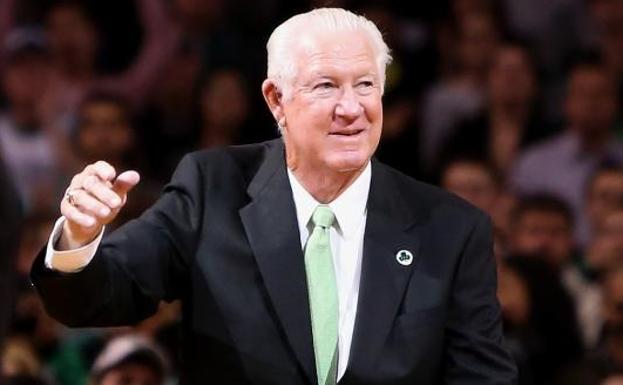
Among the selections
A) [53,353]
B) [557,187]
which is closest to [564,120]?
[557,187]

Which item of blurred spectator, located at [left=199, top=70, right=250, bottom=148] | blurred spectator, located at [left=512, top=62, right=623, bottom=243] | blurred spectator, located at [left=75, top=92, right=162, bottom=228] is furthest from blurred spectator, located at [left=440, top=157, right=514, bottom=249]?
blurred spectator, located at [left=75, top=92, right=162, bottom=228]

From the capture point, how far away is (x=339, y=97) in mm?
3564

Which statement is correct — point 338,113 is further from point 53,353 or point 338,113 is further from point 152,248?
point 53,353

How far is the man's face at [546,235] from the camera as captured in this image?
6953 mm

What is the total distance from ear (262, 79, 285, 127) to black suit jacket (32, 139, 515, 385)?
0.11 metres

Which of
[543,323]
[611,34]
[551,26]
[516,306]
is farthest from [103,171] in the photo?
[551,26]

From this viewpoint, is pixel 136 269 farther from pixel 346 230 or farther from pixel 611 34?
pixel 611 34

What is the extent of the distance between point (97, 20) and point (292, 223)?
5.15 m

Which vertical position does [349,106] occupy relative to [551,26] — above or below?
above

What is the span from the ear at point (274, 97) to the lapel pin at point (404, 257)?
14.6 inches

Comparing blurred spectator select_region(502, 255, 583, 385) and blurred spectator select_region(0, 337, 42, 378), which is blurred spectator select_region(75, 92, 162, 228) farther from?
blurred spectator select_region(502, 255, 583, 385)

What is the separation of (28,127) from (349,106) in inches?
185

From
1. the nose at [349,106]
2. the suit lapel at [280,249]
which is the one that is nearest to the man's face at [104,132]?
the suit lapel at [280,249]

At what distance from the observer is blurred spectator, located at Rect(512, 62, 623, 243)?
756 centimetres
